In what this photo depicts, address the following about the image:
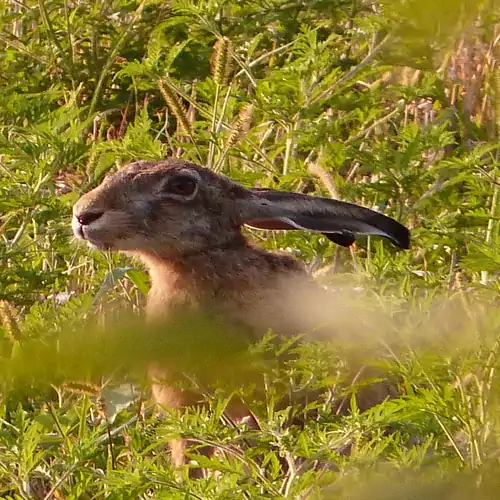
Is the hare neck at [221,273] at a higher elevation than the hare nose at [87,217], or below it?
below

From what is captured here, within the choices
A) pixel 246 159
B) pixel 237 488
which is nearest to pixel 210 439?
pixel 237 488

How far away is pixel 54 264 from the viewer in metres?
4.16

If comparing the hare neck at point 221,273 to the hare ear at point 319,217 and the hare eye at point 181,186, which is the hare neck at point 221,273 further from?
the hare eye at point 181,186

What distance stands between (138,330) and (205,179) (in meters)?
3.42

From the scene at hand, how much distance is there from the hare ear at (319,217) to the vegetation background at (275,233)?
10 centimetres

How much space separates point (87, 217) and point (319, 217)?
2.65ft

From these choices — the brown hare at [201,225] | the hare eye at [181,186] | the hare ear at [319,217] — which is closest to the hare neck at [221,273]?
the brown hare at [201,225]

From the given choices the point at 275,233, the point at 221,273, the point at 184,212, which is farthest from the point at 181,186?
the point at 275,233

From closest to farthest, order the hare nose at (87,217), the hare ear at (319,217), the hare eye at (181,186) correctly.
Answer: the hare ear at (319,217), the hare nose at (87,217), the hare eye at (181,186)

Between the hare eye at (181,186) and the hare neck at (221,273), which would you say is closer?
the hare neck at (221,273)

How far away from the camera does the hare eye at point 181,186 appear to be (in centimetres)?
390

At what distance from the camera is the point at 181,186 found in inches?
155

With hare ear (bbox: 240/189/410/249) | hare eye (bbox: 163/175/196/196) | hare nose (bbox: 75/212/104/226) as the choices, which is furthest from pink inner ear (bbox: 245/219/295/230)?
hare nose (bbox: 75/212/104/226)

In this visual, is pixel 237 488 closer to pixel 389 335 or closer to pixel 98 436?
pixel 98 436
